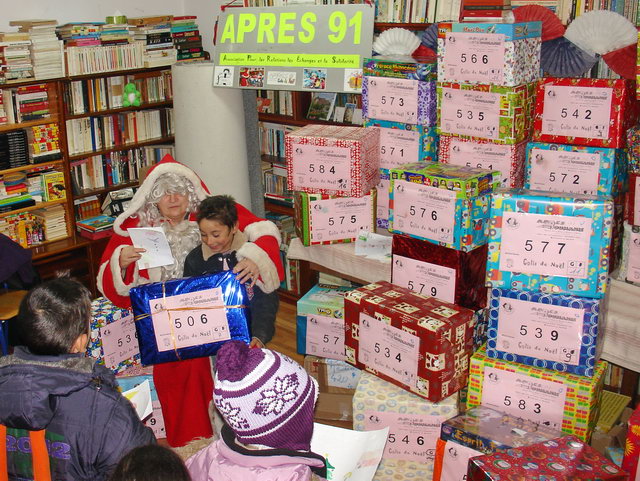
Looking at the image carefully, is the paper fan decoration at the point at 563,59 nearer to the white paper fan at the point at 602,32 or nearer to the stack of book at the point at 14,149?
the white paper fan at the point at 602,32

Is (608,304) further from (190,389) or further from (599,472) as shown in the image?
(190,389)

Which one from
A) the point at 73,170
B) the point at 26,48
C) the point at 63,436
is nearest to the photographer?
the point at 63,436

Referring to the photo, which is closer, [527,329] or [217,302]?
[527,329]

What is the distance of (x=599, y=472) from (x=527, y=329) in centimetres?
44

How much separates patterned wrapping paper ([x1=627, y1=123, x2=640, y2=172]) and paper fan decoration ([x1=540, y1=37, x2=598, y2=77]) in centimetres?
34

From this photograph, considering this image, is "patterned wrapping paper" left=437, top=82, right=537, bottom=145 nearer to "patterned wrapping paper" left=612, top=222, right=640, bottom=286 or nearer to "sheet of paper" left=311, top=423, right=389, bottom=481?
"patterned wrapping paper" left=612, top=222, right=640, bottom=286

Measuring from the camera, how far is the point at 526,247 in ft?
6.41

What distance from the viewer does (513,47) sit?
7.38 ft

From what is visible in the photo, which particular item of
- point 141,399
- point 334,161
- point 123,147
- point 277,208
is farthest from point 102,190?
point 141,399

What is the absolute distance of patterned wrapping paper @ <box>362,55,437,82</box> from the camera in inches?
100

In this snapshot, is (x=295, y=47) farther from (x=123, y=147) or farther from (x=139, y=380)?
(x=123, y=147)

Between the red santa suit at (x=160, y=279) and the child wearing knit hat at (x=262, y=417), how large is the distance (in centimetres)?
119

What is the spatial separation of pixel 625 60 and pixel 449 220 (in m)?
0.82

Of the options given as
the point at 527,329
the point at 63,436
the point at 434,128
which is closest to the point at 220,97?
the point at 434,128
